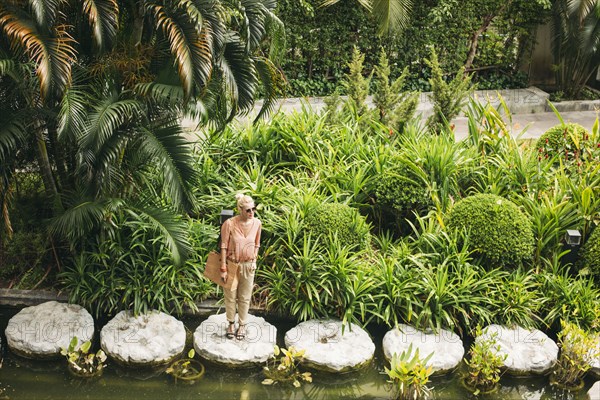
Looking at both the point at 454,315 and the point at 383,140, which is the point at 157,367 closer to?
the point at 454,315

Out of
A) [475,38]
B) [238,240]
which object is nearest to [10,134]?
[238,240]

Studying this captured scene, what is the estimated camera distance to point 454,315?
8109 mm

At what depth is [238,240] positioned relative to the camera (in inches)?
286

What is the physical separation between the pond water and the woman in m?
0.76

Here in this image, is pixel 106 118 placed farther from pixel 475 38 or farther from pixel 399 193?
pixel 475 38

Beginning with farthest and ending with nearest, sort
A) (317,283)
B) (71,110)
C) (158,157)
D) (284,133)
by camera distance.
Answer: (284,133)
(317,283)
(158,157)
(71,110)

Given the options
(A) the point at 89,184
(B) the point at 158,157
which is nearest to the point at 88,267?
(A) the point at 89,184

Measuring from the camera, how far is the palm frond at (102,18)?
6.95 meters

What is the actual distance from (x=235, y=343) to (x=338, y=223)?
1.72 metres

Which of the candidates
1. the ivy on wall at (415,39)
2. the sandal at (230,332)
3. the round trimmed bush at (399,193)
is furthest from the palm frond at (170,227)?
the ivy on wall at (415,39)

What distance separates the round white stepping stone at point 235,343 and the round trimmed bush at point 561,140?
4.43 metres

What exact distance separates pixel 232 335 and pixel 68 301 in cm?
182

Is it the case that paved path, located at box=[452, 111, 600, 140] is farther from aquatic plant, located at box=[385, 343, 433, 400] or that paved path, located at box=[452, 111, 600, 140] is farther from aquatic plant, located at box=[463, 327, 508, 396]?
aquatic plant, located at box=[385, 343, 433, 400]

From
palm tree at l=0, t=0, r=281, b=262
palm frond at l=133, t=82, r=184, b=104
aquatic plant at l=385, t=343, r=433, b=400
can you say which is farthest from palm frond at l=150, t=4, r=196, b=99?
aquatic plant at l=385, t=343, r=433, b=400
